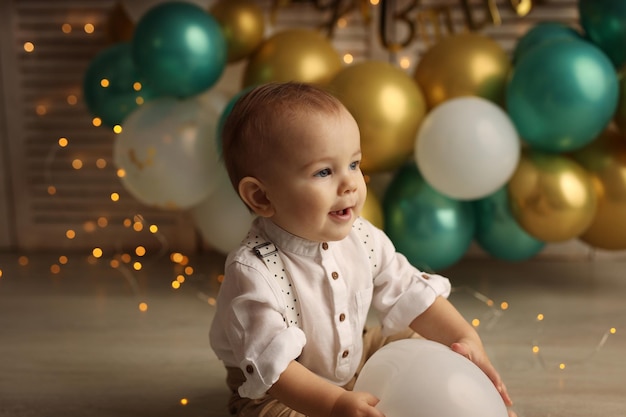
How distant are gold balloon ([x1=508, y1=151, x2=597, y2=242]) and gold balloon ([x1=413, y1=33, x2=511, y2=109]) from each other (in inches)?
7.5

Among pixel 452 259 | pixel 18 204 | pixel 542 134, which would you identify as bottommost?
pixel 18 204

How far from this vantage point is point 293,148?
104 cm

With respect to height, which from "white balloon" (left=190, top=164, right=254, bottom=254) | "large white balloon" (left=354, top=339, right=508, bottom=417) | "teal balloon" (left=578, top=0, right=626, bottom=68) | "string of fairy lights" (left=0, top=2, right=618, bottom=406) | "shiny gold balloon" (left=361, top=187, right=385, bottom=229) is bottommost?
"string of fairy lights" (left=0, top=2, right=618, bottom=406)

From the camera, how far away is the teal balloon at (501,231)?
183 centimetres

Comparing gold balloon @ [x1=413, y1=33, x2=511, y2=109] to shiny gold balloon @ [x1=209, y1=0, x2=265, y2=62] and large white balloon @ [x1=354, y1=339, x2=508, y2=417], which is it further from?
large white balloon @ [x1=354, y1=339, x2=508, y2=417]

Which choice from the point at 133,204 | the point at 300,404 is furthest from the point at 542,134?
the point at 133,204

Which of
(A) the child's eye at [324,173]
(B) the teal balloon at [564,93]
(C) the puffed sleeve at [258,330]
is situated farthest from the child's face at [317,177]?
(B) the teal balloon at [564,93]

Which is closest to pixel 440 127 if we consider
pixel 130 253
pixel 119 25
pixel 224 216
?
pixel 224 216

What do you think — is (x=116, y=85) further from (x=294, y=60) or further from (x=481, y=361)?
(x=481, y=361)

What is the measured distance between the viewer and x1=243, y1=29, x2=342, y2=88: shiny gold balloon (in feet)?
6.00

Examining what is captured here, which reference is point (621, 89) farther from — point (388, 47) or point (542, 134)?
point (388, 47)

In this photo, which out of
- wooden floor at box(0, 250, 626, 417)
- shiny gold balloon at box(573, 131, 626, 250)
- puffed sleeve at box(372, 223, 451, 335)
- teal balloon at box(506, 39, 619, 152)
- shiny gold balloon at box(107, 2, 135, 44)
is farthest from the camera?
shiny gold balloon at box(107, 2, 135, 44)

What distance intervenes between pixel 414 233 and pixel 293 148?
32.3 inches

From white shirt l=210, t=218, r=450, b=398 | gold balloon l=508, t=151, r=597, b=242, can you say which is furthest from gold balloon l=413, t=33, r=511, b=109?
white shirt l=210, t=218, r=450, b=398
